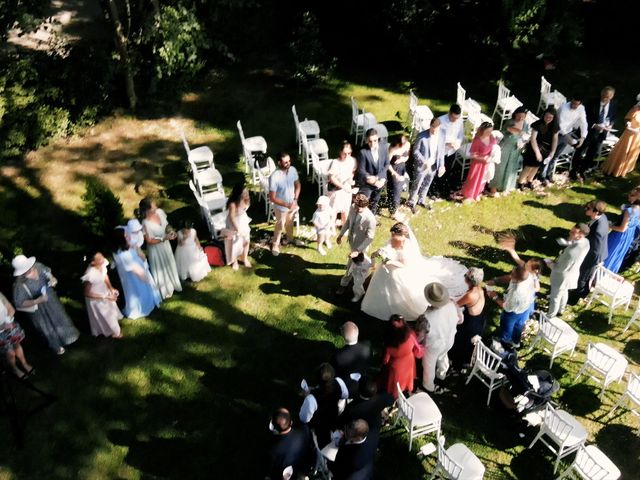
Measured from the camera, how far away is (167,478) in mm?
7500

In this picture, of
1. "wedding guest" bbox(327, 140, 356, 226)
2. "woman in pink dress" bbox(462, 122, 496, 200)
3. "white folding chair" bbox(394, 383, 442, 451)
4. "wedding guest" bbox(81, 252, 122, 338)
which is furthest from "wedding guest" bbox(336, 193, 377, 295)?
"wedding guest" bbox(81, 252, 122, 338)

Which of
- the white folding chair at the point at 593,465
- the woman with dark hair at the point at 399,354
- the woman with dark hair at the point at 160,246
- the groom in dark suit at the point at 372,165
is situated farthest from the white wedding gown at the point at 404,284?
the woman with dark hair at the point at 160,246

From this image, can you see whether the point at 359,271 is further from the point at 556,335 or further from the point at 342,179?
the point at 556,335

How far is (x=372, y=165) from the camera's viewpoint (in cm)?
1011

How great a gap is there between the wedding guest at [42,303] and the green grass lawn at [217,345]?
0.84ft

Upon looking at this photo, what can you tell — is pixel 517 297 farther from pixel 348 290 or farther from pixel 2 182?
pixel 2 182

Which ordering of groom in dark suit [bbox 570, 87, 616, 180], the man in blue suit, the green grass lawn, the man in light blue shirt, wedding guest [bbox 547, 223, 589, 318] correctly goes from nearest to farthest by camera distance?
the green grass lawn, wedding guest [bbox 547, 223, 589, 318], the man in light blue shirt, the man in blue suit, groom in dark suit [bbox 570, 87, 616, 180]

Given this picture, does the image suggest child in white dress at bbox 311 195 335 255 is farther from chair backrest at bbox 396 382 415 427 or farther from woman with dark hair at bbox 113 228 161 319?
chair backrest at bbox 396 382 415 427

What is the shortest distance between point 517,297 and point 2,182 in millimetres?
9895

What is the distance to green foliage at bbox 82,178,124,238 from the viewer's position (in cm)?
1012

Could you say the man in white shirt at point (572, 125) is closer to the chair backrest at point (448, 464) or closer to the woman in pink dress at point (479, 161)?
the woman in pink dress at point (479, 161)

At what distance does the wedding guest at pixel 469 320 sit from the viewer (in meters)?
7.76

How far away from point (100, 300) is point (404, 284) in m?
4.36

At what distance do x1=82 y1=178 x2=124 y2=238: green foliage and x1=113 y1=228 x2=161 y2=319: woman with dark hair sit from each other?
1529mm
